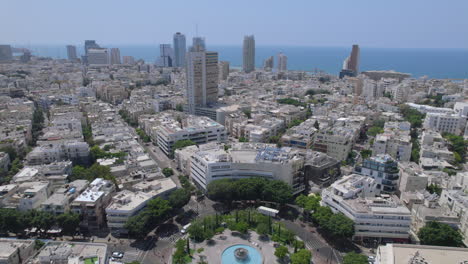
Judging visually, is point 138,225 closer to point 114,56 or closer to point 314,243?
point 314,243

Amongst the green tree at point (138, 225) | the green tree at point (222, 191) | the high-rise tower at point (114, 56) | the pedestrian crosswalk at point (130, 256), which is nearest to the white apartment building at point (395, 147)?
the green tree at point (222, 191)

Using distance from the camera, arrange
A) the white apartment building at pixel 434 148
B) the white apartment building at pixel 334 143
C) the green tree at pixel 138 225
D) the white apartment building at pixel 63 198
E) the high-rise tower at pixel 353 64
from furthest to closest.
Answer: the high-rise tower at pixel 353 64
the white apartment building at pixel 334 143
the white apartment building at pixel 434 148
the white apartment building at pixel 63 198
the green tree at pixel 138 225

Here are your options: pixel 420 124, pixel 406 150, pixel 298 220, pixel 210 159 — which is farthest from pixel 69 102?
pixel 420 124

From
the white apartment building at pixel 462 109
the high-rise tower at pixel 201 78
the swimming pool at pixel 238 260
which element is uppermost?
the high-rise tower at pixel 201 78

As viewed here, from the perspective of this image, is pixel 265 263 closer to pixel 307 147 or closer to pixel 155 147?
pixel 307 147

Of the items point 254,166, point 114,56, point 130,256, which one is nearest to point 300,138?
point 254,166

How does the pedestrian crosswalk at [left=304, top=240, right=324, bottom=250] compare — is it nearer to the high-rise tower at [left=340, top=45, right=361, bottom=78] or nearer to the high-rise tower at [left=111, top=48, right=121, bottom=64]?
the high-rise tower at [left=340, top=45, right=361, bottom=78]

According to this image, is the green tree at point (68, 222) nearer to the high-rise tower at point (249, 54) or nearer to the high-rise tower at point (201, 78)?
the high-rise tower at point (201, 78)
